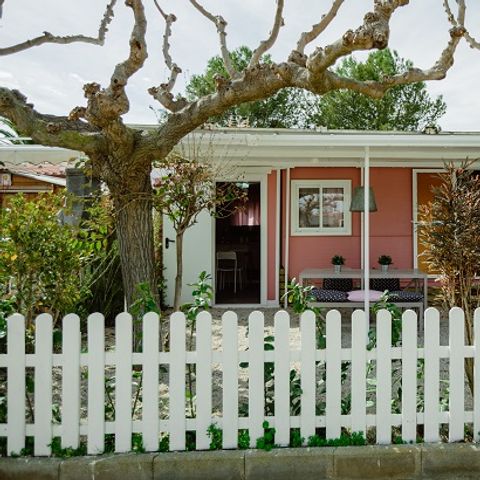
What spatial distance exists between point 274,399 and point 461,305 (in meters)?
1.68

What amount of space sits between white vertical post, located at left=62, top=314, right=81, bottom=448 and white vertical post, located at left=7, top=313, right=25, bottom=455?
0.77 ft

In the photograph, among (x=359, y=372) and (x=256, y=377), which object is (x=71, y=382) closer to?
(x=256, y=377)

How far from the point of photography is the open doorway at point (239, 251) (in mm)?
11312

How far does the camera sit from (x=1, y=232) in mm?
3348

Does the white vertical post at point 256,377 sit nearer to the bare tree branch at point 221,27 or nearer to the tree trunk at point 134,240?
the tree trunk at point 134,240

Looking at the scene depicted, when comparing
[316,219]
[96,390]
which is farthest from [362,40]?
[316,219]

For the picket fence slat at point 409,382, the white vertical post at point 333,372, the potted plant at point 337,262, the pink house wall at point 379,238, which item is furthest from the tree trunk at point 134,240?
the pink house wall at point 379,238

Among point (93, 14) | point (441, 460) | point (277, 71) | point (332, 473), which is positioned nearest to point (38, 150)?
point (93, 14)

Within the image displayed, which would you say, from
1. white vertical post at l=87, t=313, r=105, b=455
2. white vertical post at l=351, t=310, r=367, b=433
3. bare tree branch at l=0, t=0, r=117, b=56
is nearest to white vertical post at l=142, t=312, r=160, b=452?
white vertical post at l=87, t=313, r=105, b=455

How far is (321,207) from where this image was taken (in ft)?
29.7

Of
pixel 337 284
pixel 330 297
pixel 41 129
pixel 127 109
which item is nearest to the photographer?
pixel 127 109

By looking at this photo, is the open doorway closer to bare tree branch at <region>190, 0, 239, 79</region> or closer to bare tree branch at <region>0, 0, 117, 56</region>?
bare tree branch at <region>190, 0, 239, 79</region>

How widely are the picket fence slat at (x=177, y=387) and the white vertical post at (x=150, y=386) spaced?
0.29 feet

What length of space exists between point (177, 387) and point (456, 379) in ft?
5.56
